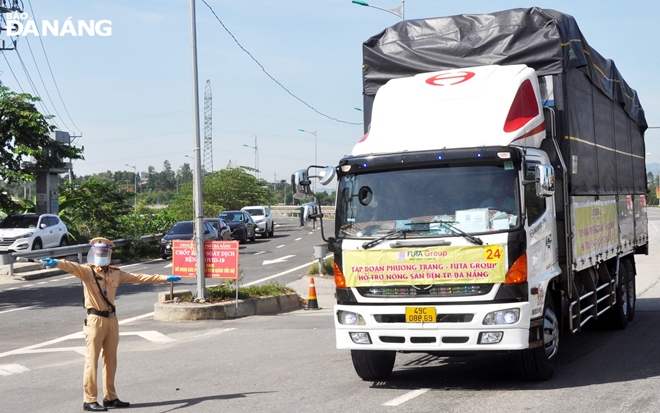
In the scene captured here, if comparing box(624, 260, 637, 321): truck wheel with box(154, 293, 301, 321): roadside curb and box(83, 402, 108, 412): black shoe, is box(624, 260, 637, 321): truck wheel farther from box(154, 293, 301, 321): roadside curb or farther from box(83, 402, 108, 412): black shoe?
box(83, 402, 108, 412): black shoe

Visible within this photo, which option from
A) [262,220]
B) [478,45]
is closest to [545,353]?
[478,45]

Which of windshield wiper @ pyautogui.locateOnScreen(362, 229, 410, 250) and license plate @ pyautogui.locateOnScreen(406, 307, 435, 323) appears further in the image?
windshield wiper @ pyautogui.locateOnScreen(362, 229, 410, 250)

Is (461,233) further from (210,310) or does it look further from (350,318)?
(210,310)

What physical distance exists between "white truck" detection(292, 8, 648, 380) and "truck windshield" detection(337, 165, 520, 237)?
13mm

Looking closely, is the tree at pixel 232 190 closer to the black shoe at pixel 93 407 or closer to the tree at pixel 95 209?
the tree at pixel 95 209

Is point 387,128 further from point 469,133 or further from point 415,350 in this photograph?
point 415,350

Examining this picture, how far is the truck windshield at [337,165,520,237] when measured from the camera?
28.3ft

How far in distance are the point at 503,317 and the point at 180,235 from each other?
26010mm

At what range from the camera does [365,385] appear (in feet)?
30.7

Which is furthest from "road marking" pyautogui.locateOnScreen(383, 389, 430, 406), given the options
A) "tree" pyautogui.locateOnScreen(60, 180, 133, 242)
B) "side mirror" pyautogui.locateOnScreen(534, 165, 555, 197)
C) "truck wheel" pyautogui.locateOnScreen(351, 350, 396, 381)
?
"tree" pyautogui.locateOnScreen(60, 180, 133, 242)

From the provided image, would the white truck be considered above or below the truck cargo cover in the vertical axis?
below

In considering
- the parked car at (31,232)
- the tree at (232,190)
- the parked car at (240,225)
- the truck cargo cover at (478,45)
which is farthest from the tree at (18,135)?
the tree at (232,190)

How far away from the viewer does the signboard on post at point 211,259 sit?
16.7m

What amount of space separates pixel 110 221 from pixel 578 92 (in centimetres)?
2947
